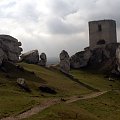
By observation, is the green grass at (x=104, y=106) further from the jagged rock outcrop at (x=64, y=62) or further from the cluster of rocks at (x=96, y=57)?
the cluster of rocks at (x=96, y=57)

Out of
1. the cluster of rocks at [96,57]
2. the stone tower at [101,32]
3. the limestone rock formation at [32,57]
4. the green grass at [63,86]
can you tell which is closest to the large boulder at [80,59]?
the cluster of rocks at [96,57]

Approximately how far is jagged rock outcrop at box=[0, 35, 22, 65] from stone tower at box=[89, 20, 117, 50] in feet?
138

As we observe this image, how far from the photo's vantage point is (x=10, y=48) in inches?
3115

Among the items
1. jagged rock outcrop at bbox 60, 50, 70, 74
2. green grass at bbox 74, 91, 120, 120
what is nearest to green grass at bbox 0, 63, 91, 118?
green grass at bbox 74, 91, 120, 120

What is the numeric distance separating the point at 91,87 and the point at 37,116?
117ft

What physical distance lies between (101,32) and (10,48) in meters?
46.8

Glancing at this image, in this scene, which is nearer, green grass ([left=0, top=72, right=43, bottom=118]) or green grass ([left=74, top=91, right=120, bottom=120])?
green grass ([left=0, top=72, right=43, bottom=118])

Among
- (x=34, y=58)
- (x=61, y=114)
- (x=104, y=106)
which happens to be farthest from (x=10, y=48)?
(x=61, y=114)

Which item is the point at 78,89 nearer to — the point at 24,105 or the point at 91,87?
the point at 91,87

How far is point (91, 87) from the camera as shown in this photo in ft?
239

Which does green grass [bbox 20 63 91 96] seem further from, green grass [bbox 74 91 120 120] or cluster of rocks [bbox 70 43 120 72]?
cluster of rocks [bbox 70 43 120 72]

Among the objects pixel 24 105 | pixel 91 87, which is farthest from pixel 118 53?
pixel 24 105

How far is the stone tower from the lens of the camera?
11838 centimetres

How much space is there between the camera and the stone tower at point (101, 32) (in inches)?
4660
